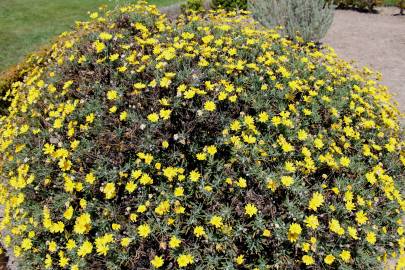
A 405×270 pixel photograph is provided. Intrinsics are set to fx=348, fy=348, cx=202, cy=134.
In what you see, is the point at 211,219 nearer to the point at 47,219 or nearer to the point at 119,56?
the point at 47,219

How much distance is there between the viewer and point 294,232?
2.25 m

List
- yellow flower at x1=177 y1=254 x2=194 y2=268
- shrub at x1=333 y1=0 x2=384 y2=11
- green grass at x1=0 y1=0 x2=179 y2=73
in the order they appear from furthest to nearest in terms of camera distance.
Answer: shrub at x1=333 y1=0 x2=384 y2=11, green grass at x1=0 y1=0 x2=179 y2=73, yellow flower at x1=177 y1=254 x2=194 y2=268

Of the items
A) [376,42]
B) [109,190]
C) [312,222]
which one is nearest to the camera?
[312,222]

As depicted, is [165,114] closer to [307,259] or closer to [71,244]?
[71,244]

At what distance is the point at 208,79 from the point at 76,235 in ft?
5.05

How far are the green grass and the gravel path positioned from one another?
5.77 m

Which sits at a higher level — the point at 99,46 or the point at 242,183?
the point at 99,46

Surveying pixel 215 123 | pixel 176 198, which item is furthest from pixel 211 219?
pixel 215 123

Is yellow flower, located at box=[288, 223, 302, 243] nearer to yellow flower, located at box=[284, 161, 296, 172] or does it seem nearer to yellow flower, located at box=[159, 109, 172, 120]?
yellow flower, located at box=[284, 161, 296, 172]

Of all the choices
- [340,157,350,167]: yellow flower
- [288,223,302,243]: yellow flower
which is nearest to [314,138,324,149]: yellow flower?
[340,157,350,167]: yellow flower

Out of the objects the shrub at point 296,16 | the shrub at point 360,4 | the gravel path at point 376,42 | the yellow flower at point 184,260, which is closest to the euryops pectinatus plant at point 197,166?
the yellow flower at point 184,260

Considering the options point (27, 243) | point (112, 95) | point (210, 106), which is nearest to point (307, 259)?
point (210, 106)

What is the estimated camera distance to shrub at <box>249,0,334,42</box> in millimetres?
7555

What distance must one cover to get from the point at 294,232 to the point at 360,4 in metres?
12.8
